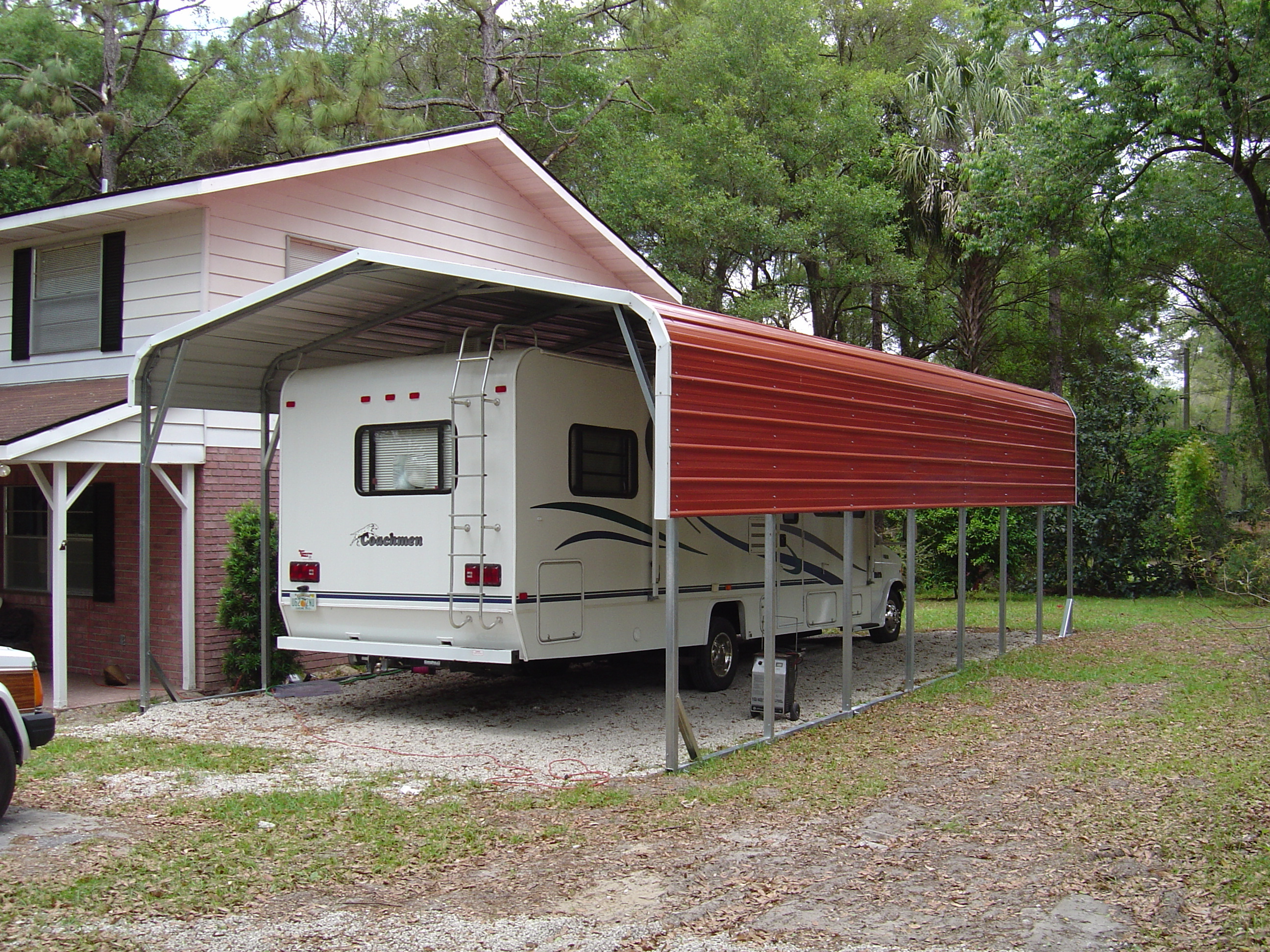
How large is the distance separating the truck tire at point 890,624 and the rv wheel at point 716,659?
13.4 feet

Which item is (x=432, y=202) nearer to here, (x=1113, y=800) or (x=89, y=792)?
(x=89, y=792)

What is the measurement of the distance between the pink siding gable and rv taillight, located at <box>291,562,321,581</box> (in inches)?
129

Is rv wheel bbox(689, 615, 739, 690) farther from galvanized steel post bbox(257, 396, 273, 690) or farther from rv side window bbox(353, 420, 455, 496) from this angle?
galvanized steel post bbox(257, 396, 273, 690)

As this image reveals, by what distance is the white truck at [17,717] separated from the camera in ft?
20.6

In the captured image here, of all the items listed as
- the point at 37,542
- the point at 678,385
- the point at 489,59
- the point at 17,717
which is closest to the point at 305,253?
the point at 37,542

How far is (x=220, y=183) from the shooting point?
37.2 ft

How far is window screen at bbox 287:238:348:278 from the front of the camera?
41.3 feet

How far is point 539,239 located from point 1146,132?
30.5ft

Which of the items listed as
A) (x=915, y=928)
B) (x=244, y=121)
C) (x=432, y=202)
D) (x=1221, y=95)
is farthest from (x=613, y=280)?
A: (x=915, y=928)

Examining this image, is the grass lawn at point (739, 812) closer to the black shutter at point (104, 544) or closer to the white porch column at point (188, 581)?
the white porch column at point (188, 581)

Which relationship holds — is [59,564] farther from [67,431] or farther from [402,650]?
[402,650]

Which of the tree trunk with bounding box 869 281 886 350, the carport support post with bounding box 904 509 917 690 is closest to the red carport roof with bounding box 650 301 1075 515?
the carport support post with bounding box 904 509 917 690

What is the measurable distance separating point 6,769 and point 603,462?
16.2ft

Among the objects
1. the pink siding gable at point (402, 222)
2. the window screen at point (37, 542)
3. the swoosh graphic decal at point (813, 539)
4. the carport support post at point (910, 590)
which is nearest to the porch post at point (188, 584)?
the window screen at point (37, 542)
